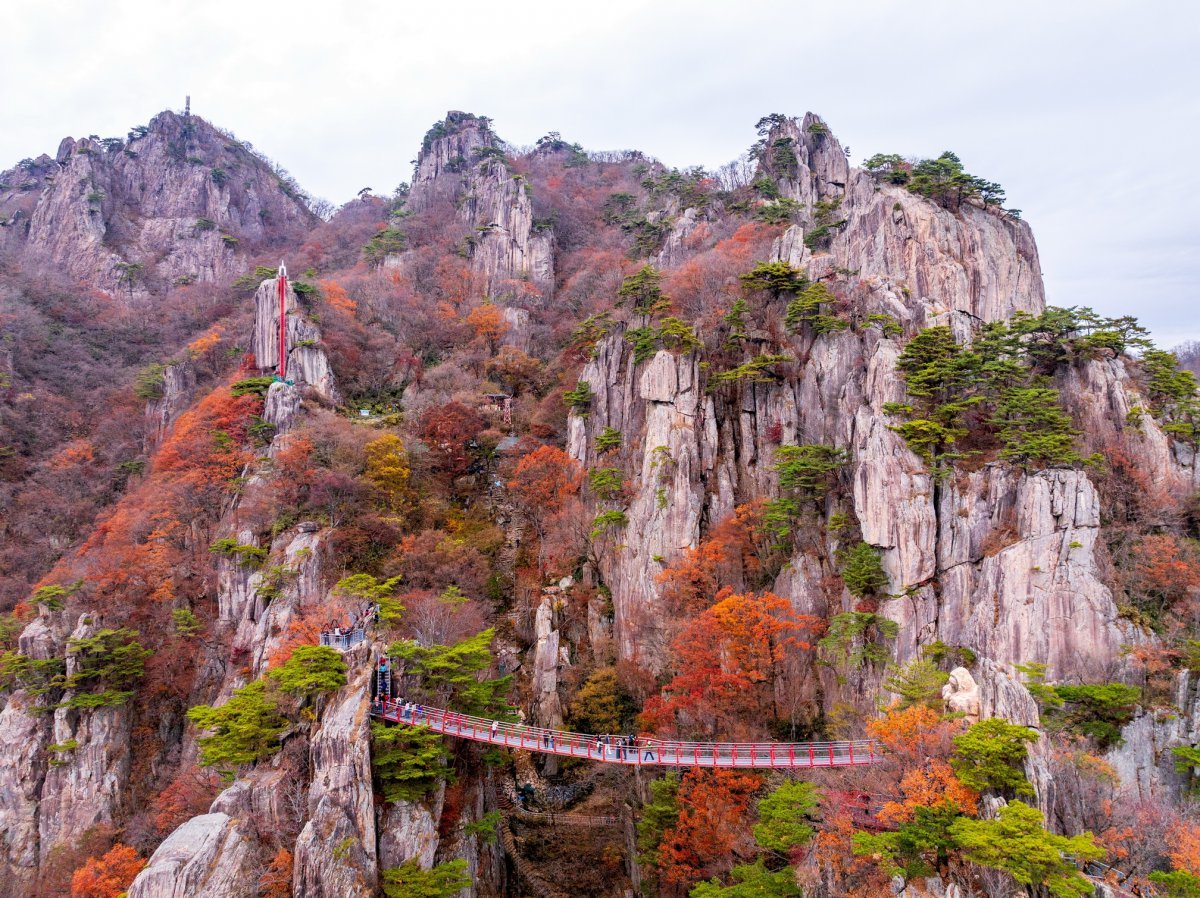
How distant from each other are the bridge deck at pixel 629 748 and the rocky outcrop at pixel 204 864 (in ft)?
15.7

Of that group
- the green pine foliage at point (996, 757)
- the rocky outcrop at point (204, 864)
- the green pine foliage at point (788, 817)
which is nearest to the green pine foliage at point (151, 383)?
Answer: the rocky outcrop at point (204, 864)

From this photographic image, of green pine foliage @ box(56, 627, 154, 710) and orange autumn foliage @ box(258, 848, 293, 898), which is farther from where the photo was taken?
green pine foliage @ box(56, 627, 154, 710)

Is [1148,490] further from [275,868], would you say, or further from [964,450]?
[275,868]

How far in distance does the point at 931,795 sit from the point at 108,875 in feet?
84.1

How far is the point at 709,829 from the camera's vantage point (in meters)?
21.8

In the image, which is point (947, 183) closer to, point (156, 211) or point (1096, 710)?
point (1096, 710)

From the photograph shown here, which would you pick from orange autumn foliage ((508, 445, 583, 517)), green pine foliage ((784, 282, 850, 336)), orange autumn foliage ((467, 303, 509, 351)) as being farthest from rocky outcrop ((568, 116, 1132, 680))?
orange autumn foliage ((467, 303, 509, 351))

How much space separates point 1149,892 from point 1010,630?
330 inches

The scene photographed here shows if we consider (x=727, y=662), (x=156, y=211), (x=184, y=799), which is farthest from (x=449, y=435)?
(x=156, y=211)

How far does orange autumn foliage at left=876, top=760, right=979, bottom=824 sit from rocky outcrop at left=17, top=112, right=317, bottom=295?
68.8 m

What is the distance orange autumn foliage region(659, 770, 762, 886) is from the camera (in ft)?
70.8

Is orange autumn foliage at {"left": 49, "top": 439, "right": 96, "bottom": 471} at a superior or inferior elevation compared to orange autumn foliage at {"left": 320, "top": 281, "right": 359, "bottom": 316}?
inferior

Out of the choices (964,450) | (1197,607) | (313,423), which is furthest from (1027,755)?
(313,423)

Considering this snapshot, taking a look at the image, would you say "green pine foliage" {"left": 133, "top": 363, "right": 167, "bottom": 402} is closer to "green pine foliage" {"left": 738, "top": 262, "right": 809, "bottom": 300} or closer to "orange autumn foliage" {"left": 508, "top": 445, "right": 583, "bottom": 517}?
"orange autumn foliage" {"left": 508, "top": 445, "right": 583, "bottom": 517}
